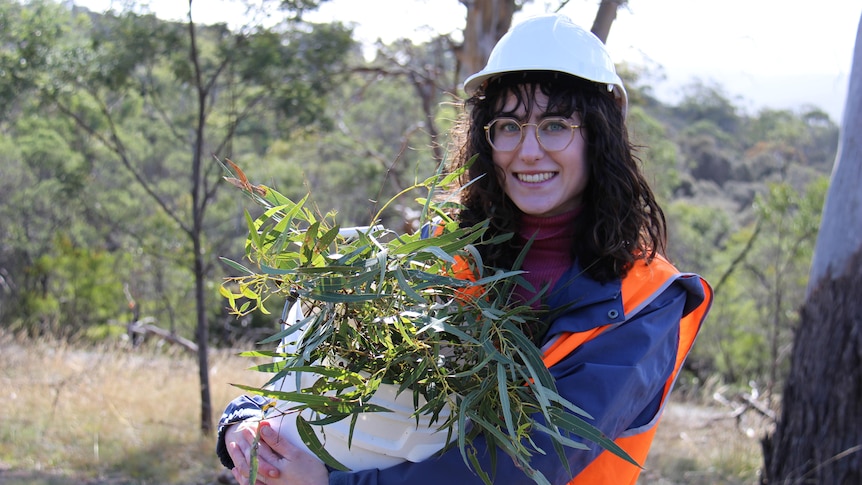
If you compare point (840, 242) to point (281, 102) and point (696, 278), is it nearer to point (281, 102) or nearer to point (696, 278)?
point (696, 278)

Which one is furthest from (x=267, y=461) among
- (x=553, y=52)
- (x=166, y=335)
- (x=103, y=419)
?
(x=166, y=335)

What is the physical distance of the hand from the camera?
1.40m

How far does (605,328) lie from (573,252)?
A: 0.25 metres

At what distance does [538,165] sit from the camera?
158 cm

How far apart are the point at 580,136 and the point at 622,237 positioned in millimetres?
220

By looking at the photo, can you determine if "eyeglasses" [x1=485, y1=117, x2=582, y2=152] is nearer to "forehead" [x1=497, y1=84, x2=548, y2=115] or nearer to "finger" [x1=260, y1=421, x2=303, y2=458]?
"forehead" [x1=497, y1=84, x2=548, y2=115]

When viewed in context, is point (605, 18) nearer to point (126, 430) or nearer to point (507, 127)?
point (507, 127)

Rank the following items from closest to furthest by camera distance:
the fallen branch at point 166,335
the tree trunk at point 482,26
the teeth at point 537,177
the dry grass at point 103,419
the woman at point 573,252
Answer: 1. the woman at point 573,252
2. the teeth at point 537,177
3. the tree trunk at point 482,26
4. the dry grass at point 103,419
5. the fallen branch at point 166,335

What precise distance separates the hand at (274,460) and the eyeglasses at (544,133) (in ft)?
2.31

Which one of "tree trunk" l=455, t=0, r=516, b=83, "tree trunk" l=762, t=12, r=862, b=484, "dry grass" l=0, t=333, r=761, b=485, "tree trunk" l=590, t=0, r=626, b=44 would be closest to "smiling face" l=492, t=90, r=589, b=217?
"tree trunk" l=590, t=0, r=626, b=44

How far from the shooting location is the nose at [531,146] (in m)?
1.56

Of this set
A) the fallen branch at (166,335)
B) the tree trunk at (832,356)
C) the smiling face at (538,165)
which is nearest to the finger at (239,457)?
the smiling face at (538,165)

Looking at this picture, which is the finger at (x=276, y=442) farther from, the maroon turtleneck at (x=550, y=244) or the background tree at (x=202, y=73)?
the background tree at (x=202, y=73)

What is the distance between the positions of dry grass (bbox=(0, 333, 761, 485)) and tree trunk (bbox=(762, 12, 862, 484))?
125 centimetres
